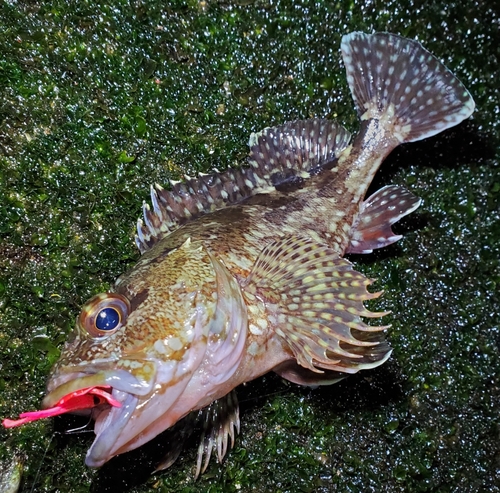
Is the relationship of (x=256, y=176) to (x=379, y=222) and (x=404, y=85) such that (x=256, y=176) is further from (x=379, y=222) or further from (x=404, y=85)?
(x=404, y=85)

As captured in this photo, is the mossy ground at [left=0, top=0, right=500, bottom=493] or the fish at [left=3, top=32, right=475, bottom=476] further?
the mossy ground at [left=0, top=0, right=500, bottom=493]

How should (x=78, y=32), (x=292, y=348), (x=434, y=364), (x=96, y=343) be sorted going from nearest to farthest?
(x=96, y=343) < (x=292, y=348) < (x=78, y=32) < (x=434, y=364)

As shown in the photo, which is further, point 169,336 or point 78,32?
point 78,32

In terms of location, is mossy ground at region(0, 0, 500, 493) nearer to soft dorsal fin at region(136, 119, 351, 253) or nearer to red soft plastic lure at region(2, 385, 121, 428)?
soft dorsal fin at region(136, 119, 351, 253)

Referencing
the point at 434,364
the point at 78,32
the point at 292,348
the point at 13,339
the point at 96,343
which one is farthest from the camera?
the point at 434,364

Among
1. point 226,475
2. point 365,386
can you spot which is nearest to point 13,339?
point 226,475

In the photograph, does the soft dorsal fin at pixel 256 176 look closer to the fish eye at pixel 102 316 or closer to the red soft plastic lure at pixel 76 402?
the fish eye at pixel 102 316

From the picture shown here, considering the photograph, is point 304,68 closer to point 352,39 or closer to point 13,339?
point 352,39

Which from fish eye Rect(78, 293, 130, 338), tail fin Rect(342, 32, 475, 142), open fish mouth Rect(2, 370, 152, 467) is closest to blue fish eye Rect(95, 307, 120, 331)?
fish eye Rect(78, 293, 130, 338)
